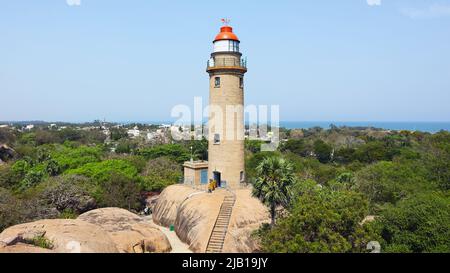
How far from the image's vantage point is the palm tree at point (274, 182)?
18.6m

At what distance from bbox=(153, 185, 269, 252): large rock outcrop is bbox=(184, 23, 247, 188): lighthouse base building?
2055mm

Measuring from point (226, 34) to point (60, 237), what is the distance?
19.1m

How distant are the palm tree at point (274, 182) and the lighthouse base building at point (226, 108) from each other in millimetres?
8277

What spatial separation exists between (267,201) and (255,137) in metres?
58.3

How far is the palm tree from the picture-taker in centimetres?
1864

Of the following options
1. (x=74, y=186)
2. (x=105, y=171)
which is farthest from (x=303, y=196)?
(x=105, y=171)

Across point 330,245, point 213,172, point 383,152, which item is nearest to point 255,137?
point 383,152

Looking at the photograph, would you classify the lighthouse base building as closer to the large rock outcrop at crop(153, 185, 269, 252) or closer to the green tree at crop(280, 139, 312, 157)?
the large rock outcrop at crop(153, 185, 269, 252)

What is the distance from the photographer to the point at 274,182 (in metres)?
18.8

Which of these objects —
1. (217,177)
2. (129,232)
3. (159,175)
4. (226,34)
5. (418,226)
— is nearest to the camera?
(418,226)

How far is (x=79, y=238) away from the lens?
47.5 feet

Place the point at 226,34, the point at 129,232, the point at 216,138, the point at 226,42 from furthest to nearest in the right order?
the point at 216,138, the point at 226,34, the point at 226,42, the point at 129,232

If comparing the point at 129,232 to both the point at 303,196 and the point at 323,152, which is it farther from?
the point at 323,152
